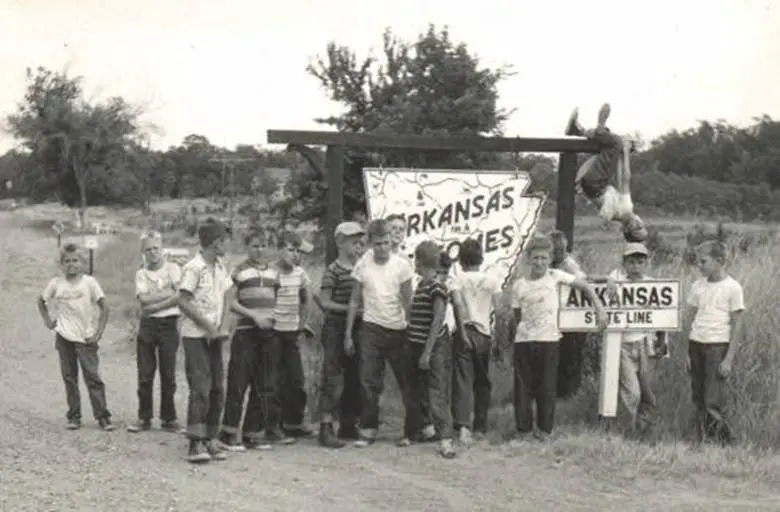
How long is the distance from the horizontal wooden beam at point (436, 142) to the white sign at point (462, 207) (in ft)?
0.71

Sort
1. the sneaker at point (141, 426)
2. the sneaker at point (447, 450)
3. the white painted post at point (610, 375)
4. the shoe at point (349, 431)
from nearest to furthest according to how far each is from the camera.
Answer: the sneaker at point (447, 450) → the white painted post at point (610, 375) → the shoe at point (349, 431) → the sneaker at point (141, 426)

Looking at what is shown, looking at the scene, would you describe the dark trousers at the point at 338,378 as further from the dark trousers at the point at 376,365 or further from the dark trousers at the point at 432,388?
the dark trousers at the point at 432,388

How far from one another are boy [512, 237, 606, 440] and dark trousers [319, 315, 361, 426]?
125 cm

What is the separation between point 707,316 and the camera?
25.7 feet

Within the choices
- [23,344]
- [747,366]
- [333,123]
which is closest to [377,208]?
[747,366]

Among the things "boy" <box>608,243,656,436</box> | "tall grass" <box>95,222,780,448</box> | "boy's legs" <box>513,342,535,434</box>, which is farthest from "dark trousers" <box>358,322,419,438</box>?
"boy" <box>608,243,656,436</box>

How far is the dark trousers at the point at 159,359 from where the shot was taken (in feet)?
28.9

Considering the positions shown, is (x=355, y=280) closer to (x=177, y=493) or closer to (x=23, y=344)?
(x=177, y=493)

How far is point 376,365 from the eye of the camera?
314 inches

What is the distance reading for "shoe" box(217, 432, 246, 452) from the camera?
7.80m

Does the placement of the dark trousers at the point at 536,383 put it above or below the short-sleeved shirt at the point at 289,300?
below

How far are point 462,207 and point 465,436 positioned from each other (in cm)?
213

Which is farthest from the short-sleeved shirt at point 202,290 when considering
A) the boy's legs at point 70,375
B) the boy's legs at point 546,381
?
the boy's legs at point 546,381

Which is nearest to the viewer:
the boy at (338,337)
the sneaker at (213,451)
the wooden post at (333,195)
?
the sneaker at (213,451)
